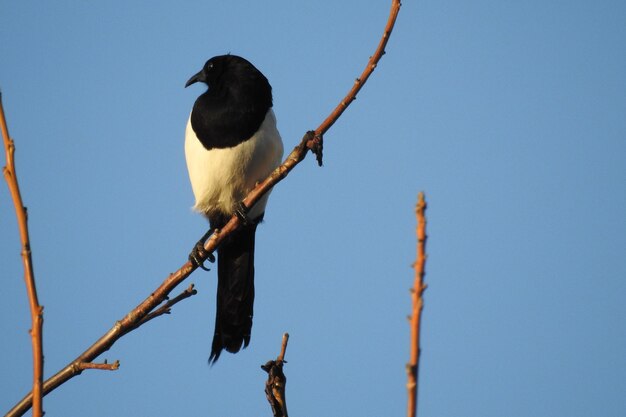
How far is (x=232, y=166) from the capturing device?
554 centimetres

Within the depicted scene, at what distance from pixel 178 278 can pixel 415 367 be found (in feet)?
7.81

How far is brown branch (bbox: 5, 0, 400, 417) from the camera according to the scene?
9.21 ft

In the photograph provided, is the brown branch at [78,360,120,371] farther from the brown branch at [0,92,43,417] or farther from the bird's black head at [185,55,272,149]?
the bird's black head at [185,55,272,149]

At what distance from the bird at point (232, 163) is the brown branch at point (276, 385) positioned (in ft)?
8.69

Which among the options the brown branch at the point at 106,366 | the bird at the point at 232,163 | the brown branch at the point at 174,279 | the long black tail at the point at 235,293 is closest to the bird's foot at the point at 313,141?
the brown branch at the point at 174,279

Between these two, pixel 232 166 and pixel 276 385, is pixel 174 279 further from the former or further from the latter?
pixel 232 166

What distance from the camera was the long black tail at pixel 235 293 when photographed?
535 cm

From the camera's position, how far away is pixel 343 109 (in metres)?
3.12

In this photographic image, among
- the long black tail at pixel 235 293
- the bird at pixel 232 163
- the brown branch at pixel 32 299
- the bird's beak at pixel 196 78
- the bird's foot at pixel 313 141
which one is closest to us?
the brown branch at pixel 32 299

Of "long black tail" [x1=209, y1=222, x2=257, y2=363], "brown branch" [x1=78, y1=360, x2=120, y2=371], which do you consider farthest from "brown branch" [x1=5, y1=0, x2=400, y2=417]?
"long black tail" [x1=209, y1=222, x2=257, y2=363]

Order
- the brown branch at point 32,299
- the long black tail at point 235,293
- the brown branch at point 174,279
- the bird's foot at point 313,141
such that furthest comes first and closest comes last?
the long black tail at point 235,293, the bird's foot at point 313,141, the brown branch at point 174,279, the brown branch at point 32,299

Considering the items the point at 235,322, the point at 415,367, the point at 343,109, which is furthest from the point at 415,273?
the point at 235,322

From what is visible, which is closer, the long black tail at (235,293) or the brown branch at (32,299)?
the brown branch at (32,299)

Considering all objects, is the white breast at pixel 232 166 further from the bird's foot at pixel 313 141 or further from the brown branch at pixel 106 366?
the brown branch at pixel 106 366
